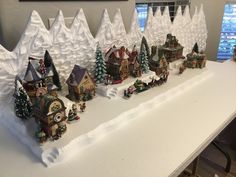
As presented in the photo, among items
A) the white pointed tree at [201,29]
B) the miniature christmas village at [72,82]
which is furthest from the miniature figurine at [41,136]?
the white pointed tree at [201,29]

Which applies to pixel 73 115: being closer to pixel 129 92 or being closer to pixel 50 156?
pixel 50 156

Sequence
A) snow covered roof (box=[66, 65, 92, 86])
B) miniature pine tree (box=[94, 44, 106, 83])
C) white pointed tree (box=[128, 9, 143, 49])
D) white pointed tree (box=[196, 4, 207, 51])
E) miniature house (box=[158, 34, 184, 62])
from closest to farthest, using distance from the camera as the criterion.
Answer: snow covered roof (box=[66, 65, 92, 86]) → miniature pine tree (box=[94, 44, 106, 83]) → white pointed tree (box=[128, 9, 143, 49]) → miniature house (box=[158, 34, 184, 62]) → white pointed tree (box=[196, 4, 207, 51])

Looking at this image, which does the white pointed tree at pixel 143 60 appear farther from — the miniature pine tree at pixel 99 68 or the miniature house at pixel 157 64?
the miniature pine tree at pixel 99 68

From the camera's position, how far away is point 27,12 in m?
0.91

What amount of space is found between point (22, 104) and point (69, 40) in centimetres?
37

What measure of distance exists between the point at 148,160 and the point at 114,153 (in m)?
0.11

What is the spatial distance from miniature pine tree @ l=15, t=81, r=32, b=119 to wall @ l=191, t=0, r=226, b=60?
1834 mm

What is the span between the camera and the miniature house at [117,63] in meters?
1.07

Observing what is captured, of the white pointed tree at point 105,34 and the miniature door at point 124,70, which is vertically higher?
the white pointed tree at point 105,34

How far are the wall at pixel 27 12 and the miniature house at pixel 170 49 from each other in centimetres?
44

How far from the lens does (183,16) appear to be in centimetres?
160

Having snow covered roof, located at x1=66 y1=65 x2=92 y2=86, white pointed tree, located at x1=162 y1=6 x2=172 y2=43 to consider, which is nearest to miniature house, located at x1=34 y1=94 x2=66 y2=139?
snow covered roof, located at x1=66 y1=65 x2=92 y2=86

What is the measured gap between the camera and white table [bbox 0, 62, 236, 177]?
66 centimetres

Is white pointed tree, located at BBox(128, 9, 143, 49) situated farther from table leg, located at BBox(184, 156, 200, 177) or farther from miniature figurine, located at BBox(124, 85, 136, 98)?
table leg, located at BBox(184, 156, 200, 177)
